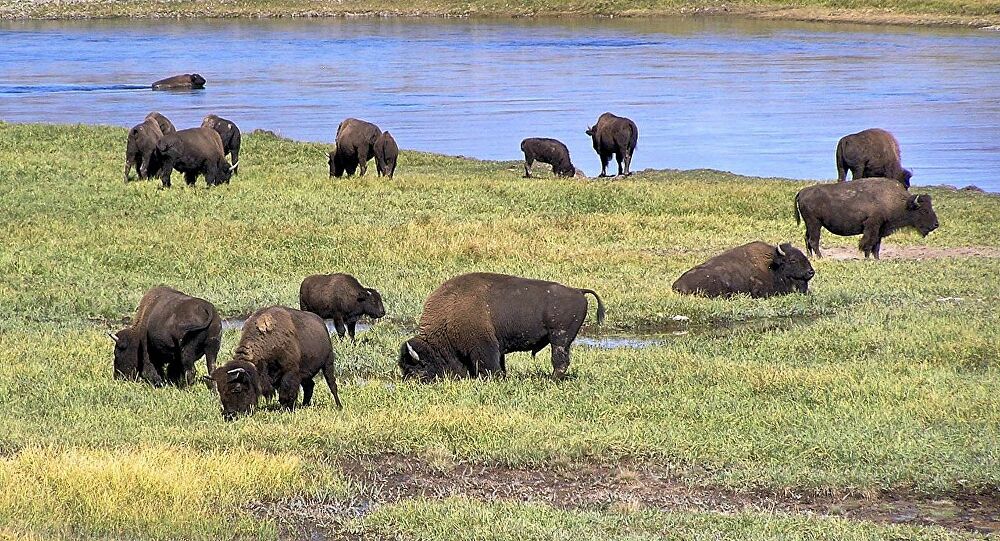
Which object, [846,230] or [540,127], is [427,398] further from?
[540,127]

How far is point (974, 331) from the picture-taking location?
12586mm

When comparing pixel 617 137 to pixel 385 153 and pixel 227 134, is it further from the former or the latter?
pixel 227 134

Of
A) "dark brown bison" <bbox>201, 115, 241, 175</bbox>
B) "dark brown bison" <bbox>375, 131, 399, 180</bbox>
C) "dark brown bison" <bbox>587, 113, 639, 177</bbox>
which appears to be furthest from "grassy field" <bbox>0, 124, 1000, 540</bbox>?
"dark brown bison" <bbox>587, 113, 639, 177</bbox>

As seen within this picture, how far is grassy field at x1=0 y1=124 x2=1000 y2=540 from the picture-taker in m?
7.88

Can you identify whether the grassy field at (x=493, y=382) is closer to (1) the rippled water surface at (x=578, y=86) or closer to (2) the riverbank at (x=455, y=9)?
(1) the rippled water surface at (x=578, y=86)

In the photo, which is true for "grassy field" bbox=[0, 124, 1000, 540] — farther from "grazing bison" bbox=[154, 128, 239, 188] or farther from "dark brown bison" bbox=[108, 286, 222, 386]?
"grazing bison" bbox=[154, 128, 239, 188]

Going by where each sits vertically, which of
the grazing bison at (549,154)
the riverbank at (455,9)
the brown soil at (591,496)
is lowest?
the riverbank at (455,9)

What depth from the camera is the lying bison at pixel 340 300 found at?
512 inches

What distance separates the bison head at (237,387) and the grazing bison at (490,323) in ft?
4.92

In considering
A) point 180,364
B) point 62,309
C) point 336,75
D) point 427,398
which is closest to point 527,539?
point 427,398

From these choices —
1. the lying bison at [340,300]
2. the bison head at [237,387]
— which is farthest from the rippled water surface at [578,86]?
the bison head at [237,387]

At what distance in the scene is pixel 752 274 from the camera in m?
15.3

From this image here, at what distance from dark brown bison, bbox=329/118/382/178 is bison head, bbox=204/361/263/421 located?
15.4m

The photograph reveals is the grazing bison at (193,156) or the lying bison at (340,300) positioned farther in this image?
the grazing bison at (193,156)
